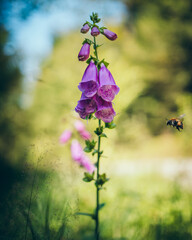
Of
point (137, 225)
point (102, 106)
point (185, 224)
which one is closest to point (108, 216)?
point (137, 225)

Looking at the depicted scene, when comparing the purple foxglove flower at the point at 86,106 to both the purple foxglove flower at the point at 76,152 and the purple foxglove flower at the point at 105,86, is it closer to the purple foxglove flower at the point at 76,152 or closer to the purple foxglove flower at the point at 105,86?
the purple foxglove flower at the point at 105,86

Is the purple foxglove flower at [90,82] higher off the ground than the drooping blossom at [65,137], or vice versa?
the purple foxglove flower at [90,82]

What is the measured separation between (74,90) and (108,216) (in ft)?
11.6

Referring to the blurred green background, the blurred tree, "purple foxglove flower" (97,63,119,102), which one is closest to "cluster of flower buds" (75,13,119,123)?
"purple foxglove flower" (97,63,119,102)

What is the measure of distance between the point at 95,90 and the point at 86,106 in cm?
10

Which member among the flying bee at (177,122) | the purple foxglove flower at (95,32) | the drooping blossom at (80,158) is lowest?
the drooping blossom at (80,158)

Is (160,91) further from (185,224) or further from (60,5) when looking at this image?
(185,224)

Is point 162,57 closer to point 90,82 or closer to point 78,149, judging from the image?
point 78,149

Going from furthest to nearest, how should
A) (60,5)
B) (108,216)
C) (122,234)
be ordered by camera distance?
1. (60,5)
2. (108,216)
3. (122,234)

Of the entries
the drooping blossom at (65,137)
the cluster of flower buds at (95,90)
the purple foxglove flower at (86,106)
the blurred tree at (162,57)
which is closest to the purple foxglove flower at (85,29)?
the cluster of flower buds at (95,90)

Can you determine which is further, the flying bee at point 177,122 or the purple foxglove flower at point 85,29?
the flying bee at point 177,122

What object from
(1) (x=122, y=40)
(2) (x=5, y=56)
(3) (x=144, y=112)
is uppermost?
(1) (x=122, y=40)

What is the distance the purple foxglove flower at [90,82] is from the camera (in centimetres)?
107

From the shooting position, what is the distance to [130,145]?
27.5ft
